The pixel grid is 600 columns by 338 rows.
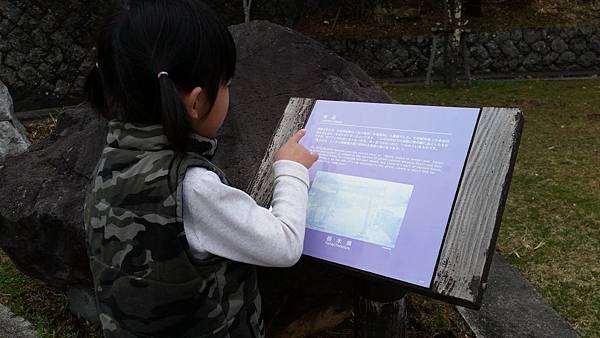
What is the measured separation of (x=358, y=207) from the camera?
1.49 meters

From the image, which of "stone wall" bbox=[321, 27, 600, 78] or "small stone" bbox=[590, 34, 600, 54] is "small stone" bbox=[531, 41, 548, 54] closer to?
"stone wall" bbox=[321, 27, 600, 78]

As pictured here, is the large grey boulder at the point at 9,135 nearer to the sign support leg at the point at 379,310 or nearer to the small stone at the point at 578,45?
the sign support leg at the point at 379,310

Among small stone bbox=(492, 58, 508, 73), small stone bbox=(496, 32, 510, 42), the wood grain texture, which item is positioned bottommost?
small stone bbox=(492, 58, 508, 73)

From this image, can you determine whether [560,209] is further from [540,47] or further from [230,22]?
[230,22]

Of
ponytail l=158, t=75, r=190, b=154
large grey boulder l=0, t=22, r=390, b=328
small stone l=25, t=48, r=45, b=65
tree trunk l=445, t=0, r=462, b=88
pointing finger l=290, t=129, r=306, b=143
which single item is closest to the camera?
ponytail l=158, t=75, r=190, b=154

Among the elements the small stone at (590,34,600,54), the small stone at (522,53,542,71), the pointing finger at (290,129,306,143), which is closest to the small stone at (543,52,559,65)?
the small stone at (522,53,542,71)

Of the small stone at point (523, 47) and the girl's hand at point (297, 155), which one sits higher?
the girl's hand at point (297, 155)

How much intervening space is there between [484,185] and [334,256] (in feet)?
1.38

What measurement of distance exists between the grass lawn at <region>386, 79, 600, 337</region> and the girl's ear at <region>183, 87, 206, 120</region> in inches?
88.9

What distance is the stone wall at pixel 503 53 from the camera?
10352 mm

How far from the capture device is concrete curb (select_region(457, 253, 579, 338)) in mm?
2557

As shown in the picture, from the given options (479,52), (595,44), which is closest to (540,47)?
(595,44)

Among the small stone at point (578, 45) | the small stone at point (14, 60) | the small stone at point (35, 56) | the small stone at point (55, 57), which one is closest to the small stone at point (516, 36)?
the small stone at point (578, 45)

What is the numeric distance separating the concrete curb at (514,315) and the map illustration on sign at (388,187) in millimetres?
1393
